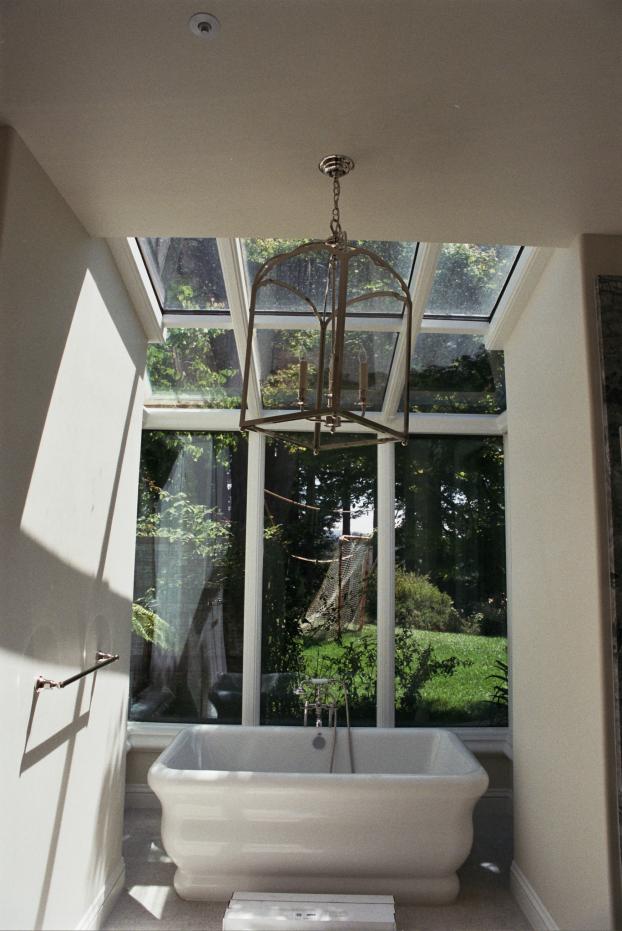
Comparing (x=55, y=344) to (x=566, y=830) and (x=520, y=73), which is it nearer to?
(x=520, y=73)

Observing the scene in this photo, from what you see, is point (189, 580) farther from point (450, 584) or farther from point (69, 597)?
point (69, 597)

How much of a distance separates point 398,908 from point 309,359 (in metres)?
2.66

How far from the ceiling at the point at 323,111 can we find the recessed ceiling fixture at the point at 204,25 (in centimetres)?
2

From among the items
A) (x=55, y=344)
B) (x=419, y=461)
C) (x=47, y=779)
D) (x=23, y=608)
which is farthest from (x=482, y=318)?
(x=47, y=779)

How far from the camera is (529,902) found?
A: 292 centimetres

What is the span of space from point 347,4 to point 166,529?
11.4 ft

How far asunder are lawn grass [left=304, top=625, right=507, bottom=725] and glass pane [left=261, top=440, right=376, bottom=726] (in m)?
0.36

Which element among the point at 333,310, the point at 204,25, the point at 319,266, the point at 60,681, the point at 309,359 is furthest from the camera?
the point at 309,359

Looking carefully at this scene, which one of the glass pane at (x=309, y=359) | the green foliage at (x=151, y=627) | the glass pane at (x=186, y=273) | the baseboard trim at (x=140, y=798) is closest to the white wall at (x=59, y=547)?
the glass pane at (x=186, y=273)

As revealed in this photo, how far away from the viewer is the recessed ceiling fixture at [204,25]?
5.27 ft

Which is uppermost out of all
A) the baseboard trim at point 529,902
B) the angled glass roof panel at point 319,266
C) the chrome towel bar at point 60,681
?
the angled glass roof panel at point 319,266

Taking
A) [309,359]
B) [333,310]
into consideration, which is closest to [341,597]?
[309,359]

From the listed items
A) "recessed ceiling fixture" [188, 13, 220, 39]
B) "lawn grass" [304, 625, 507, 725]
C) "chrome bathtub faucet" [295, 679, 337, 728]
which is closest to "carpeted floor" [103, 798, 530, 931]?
"lawn grass" [304, 625, 507, 725]

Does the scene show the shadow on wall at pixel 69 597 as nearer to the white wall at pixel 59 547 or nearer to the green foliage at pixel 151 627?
the white wall at pixel 59 547
